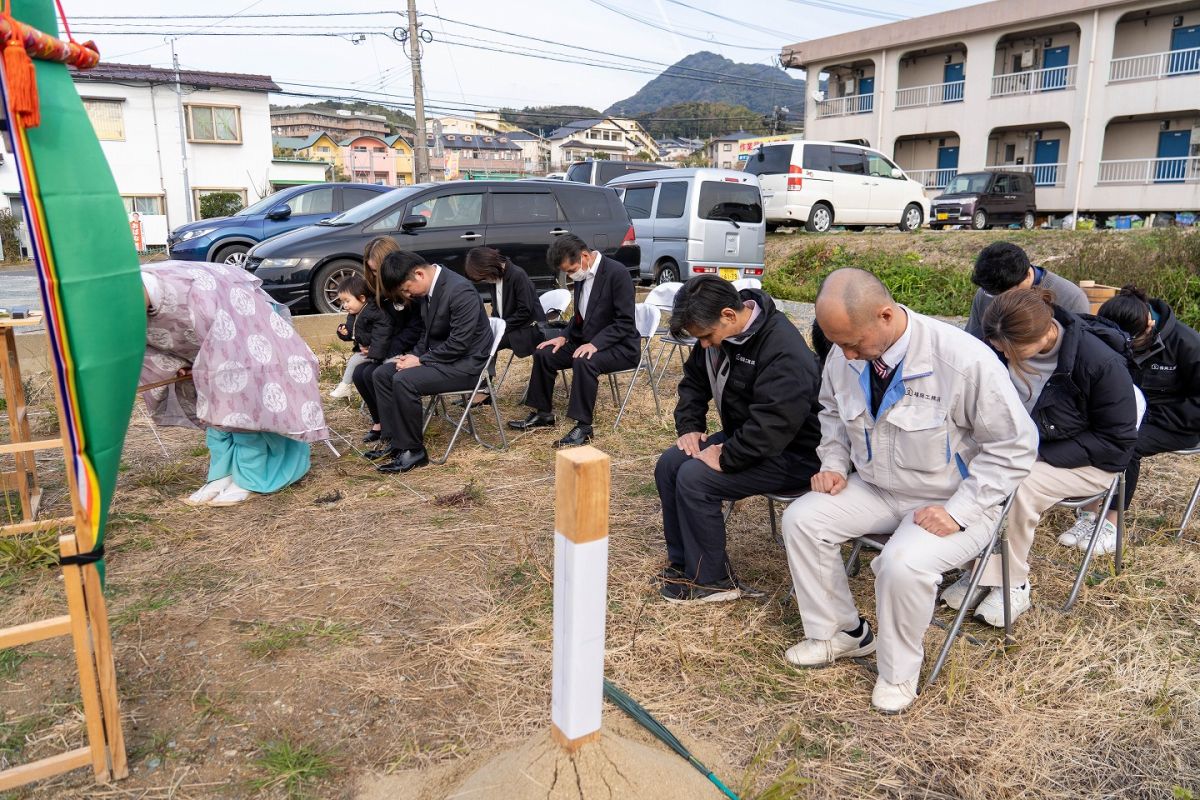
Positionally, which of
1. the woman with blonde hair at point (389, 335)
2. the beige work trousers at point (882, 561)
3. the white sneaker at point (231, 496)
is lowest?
the white sneaker at point (231, 496)

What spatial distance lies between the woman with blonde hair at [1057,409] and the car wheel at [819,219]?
12.6 m

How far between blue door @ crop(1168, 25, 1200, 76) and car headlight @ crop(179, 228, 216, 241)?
2239 centimetres

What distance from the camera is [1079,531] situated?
3.72 m

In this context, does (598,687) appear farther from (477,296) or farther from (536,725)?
(477,296)

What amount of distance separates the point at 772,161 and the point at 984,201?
6.10 meters

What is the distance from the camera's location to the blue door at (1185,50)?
20.2 meters

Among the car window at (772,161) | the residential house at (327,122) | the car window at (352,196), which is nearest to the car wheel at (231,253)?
the car window at (352,196)

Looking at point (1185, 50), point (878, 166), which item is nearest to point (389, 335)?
point (878, 166)

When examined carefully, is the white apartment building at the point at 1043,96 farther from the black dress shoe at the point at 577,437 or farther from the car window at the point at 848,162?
the black dress shoe at the point at 577,437

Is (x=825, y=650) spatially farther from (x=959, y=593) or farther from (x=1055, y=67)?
(x=1055, y=67)

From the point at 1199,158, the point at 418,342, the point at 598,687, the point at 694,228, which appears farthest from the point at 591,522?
the point at 1199,158

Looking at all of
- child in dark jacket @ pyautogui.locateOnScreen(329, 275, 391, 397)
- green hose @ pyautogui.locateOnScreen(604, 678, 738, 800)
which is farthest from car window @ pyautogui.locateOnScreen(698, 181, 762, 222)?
green hose @ pyautogui.locateOnScreen(604, 678, 738, 800)

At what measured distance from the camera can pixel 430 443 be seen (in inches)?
206

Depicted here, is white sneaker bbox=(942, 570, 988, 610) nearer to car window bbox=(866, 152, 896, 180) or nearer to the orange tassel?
the orange tassel
